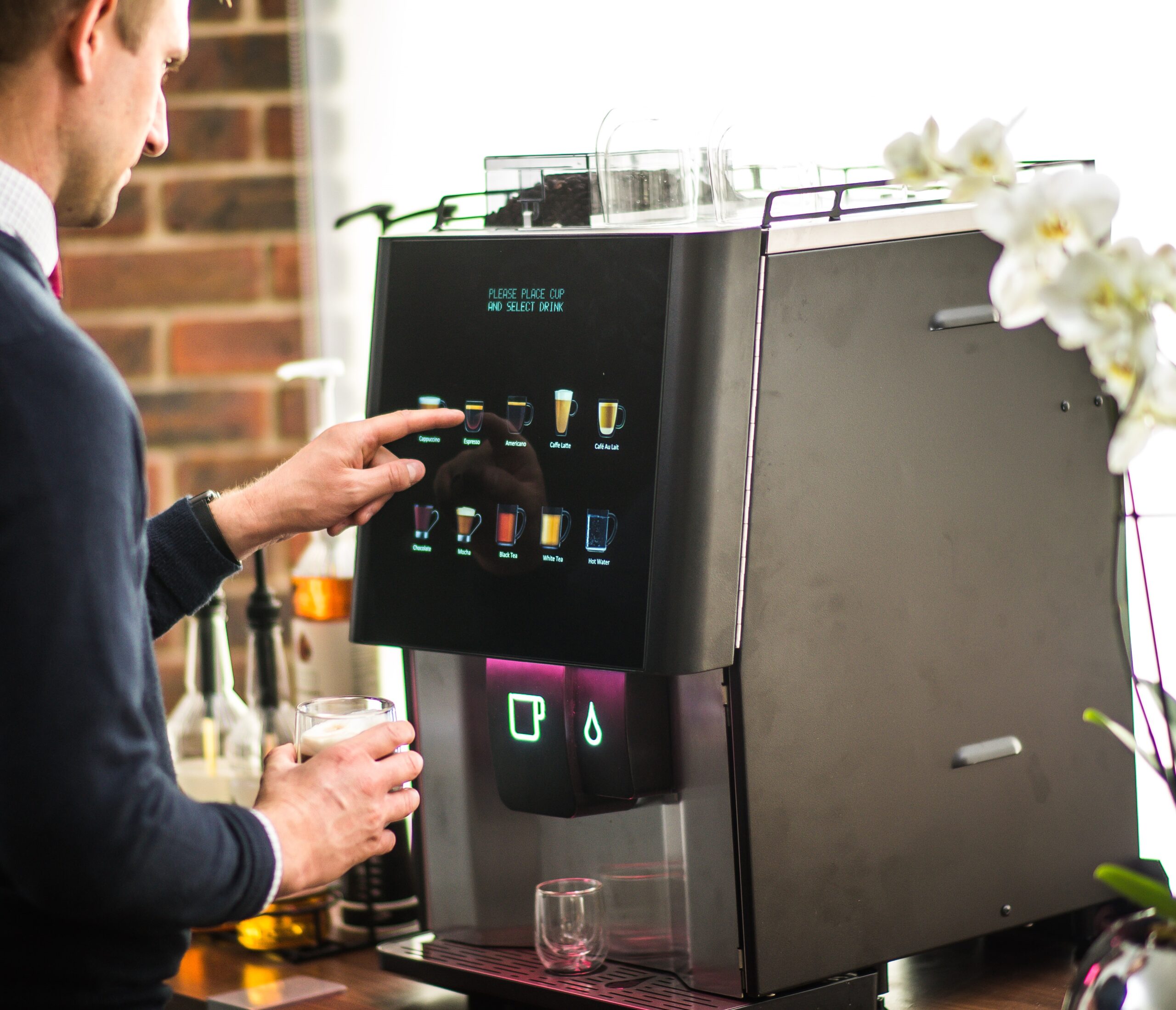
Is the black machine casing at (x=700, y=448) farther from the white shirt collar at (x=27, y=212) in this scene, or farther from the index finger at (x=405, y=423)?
the white shirt collar at (x=27, y=212)

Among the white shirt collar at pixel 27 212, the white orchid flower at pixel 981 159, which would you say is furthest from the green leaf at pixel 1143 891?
the white shirt collar at pixel 27 212

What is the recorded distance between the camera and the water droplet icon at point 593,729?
3.42ft

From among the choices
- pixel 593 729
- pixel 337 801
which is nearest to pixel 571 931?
pixel 593 729

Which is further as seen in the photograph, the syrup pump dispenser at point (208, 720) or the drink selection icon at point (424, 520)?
the syrup pump dispenser at point (208, 720)

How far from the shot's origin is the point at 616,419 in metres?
0.99

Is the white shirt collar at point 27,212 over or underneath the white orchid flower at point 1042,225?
over

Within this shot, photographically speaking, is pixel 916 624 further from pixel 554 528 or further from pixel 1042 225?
pixel 1042 225

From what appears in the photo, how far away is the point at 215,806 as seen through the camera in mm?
832

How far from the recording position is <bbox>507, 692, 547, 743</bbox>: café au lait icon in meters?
1.06

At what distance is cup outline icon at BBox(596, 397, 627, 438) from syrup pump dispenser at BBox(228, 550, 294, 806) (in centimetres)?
53

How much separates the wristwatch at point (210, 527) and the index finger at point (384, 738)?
27 cm

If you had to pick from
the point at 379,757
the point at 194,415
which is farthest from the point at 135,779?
the point at 194,415

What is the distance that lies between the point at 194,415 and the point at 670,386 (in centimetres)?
111

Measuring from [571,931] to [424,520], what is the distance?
31cm
